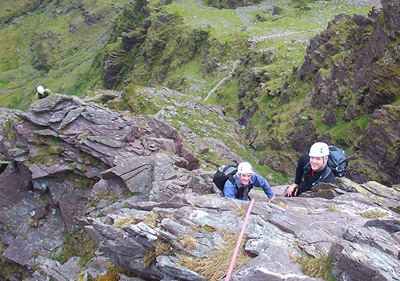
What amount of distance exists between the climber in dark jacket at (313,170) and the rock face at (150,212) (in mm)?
368

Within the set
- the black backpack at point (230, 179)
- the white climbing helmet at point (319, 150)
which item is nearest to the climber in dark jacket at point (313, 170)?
the white climbing helmet at point (319, 150)

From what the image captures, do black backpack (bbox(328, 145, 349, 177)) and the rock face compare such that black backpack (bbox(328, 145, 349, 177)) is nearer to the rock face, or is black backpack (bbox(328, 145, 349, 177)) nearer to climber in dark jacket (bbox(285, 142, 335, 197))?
climber in dark jacket (bbox(285, 142, 335, 197))

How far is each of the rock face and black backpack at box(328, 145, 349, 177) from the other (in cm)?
87

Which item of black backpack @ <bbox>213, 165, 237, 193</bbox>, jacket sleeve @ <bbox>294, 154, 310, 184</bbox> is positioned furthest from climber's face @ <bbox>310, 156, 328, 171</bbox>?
black backpack @ <bbox>213, 165, 237, 193</bbox>

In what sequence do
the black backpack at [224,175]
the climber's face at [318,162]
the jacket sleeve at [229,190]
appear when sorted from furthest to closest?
the black backpack at [224,175] → the jacket sleeve at [229,190] → the climber's face at [318,162]

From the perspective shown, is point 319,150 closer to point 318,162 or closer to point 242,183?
point 318,162

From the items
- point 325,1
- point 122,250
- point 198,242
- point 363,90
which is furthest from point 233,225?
point 325,1

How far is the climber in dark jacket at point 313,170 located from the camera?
9.86 metres

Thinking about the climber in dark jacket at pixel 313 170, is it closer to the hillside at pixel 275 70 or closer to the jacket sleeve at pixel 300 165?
the jacket sleeve at pixel 300 165

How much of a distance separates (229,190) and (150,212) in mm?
2699

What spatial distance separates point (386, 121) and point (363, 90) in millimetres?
3967

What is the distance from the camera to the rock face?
7.25 meters

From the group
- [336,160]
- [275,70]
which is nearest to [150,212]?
[336,160]

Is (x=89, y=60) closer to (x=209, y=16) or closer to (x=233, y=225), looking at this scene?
(x=209, y=16)
